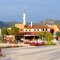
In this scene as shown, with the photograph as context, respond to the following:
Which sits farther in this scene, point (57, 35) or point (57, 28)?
point (57, 28)

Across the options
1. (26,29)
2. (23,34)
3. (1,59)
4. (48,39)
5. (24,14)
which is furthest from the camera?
(24,14)

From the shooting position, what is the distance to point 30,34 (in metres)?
79.1

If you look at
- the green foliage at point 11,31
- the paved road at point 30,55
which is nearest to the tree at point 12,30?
the green foliage at point 11,31

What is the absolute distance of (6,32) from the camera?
82062 mm

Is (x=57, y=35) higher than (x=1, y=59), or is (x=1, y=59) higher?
(x=1, y=59)

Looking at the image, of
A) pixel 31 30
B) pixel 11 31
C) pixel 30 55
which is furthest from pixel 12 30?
pixel 30 55

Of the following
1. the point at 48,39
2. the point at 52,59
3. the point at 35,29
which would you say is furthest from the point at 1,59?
the point at 35,29

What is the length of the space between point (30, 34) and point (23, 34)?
1.97m

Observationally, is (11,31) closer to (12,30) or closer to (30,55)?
(12,30)

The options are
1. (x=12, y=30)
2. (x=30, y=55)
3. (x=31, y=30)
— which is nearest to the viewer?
(x=30, y=55)

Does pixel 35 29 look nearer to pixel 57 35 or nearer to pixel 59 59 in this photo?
pixel 57 35

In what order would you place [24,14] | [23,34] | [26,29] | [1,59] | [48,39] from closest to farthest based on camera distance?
[1,59], [48,39], [23,34], [26,29], [24,14]

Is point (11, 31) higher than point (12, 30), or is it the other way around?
point (12, 30)

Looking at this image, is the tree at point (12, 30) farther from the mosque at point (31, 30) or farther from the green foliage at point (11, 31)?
the mosque at point (31, 30)
